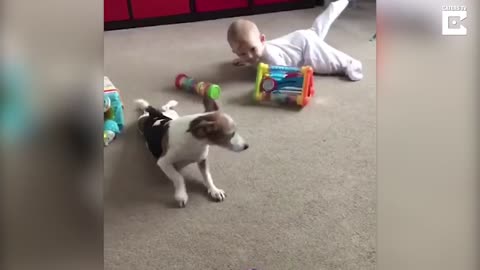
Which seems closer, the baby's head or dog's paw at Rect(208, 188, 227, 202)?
dog's paw at Rect(208, 188, 227, 202)

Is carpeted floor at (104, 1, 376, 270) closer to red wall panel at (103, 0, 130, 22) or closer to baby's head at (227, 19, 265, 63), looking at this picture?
baby's head at (227, 19, 265, 63)

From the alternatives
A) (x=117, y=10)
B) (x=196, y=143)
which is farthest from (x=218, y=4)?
(x=196, y=143)

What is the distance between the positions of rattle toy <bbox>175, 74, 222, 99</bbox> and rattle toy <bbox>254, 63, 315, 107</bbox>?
14 centimetres

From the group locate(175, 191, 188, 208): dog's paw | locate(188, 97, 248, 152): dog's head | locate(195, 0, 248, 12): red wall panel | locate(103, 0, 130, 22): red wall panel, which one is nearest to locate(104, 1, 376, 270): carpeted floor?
locate(175, 191, 188, 208): dog's paw

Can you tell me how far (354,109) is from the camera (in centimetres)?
182

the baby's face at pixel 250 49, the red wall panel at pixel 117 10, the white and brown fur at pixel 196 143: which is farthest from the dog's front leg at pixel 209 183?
the red wall panel at pixel 117 10

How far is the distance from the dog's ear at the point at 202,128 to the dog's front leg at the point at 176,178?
120 mm

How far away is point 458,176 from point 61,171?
0.37 metres

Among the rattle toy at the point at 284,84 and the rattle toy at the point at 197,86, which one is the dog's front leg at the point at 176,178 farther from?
the rattle toy at the point at 284,84

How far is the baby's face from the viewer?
2.04 m

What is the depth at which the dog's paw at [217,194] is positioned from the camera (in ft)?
4.67

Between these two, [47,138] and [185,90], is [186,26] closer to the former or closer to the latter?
[185,90]

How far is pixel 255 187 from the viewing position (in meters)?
1.46

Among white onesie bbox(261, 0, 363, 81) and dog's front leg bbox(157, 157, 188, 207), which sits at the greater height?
white onesie bbox(261, 0, 363, 81)
